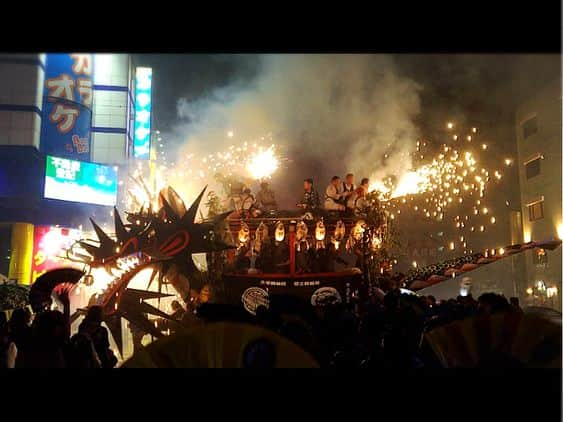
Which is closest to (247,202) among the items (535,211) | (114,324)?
(114,324)


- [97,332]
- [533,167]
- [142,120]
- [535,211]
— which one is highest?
[142,120]

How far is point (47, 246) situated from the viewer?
788 inches

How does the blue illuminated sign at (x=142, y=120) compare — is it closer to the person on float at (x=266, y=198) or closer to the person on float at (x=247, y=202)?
the person on float at (x=266, y=198)

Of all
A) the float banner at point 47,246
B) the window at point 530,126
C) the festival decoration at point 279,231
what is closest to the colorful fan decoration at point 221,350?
the festival decoration at point 279,231

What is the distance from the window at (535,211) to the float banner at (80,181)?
18095 mm

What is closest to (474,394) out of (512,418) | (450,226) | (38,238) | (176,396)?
(512,418)

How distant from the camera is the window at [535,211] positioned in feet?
71.9

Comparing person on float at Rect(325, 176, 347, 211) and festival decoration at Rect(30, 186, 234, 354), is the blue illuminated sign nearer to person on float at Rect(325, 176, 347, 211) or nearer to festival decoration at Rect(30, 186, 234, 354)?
person on float at Rect(325, 176, 347, 211)

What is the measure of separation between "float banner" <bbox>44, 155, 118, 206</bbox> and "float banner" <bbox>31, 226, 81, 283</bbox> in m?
1.32

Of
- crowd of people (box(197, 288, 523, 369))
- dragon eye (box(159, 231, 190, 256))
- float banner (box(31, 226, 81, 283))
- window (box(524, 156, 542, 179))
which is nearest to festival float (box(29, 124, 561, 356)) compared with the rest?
dragon eye (box(159, 231, 190, 256))

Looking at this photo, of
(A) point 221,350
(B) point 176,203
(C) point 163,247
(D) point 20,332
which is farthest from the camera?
(B) point 176,203

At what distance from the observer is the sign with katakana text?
2077 centimetres

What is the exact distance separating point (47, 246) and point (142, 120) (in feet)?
24.3

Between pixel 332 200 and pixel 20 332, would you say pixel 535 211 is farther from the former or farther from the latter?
pixel 20 332
